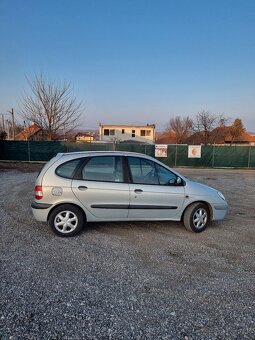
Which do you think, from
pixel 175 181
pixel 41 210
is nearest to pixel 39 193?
pixel 41 210

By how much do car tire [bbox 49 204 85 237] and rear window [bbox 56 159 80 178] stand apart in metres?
0.58

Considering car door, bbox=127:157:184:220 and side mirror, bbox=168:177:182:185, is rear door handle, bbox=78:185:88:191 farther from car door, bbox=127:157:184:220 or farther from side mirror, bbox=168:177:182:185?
side mirror, bbox=168:177:182:185

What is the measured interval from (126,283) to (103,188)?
1.84 m

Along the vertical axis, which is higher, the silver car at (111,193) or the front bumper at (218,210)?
the silver car at (111,193)

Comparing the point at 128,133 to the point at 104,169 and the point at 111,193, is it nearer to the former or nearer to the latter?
the point at 104,169

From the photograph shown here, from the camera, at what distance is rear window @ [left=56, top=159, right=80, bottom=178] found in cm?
451

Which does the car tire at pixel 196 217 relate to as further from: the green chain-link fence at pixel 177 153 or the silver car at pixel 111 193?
the green chain-link fence at pixel 177 153

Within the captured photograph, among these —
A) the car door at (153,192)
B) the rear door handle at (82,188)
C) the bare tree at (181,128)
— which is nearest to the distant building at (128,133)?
the bare tree at (181,128)

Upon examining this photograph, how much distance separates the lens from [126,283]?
3.10 metres

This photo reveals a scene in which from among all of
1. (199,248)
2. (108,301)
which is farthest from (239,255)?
(108,301)

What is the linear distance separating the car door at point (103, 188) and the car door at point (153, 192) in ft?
0.63

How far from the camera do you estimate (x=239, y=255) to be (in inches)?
157

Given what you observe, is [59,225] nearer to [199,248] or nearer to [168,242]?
[168,242]

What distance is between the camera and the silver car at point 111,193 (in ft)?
14.6
